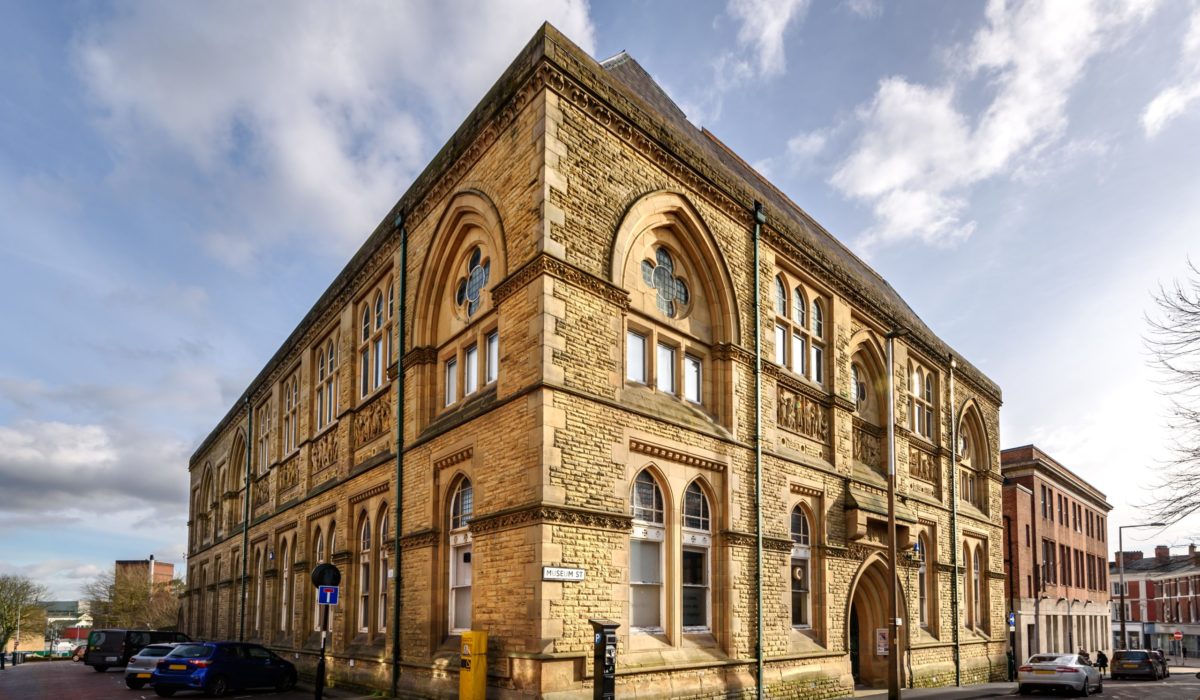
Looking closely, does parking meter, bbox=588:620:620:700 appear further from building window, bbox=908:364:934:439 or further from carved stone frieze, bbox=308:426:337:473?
building window, bbox=908:364:934:439

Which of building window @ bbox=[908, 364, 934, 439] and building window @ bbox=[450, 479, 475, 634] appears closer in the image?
building window @ bbox=[450, 479, 475, 634]

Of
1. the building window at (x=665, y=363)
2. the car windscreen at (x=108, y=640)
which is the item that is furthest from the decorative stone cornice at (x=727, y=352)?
the car windscreen at (x=108, y=640)

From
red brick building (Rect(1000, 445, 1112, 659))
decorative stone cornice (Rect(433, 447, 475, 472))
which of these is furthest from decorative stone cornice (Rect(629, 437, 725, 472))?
red brick building (Rect(1000, 445, 1112, 659))

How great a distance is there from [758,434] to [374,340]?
9775 millimetres

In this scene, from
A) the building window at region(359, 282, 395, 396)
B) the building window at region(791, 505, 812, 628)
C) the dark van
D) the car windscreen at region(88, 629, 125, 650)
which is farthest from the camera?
the car windscreen at region(88, 629, 125, 650)

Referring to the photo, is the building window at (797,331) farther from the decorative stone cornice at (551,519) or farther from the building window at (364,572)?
the building window at (364,572)

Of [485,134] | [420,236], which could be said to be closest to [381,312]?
[420,236]

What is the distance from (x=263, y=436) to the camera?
34.3 m

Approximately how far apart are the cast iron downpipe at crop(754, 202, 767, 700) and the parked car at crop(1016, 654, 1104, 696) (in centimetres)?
1173

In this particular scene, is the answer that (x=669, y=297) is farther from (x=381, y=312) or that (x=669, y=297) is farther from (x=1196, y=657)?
(x=1196, y=657)

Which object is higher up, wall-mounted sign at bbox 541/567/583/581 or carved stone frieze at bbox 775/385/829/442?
carved stone frieze at bbox 775/385/829/442

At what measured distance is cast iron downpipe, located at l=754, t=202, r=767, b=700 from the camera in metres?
17.2

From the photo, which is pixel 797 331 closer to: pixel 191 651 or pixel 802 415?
pixel 802 415

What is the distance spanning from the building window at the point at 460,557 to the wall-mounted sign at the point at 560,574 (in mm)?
3110
